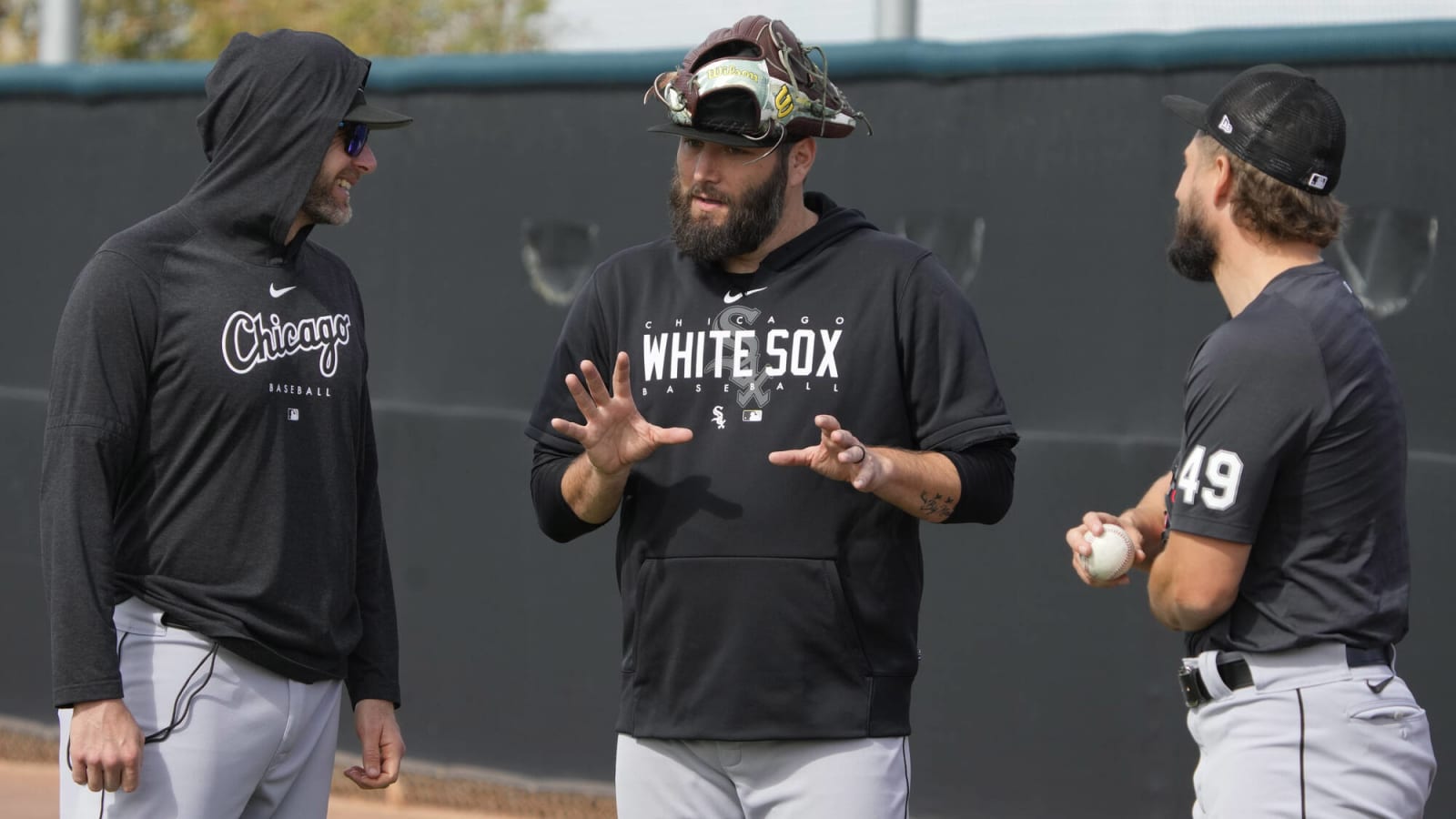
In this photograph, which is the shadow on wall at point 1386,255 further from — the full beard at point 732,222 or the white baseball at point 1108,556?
the full beard at point 732,222

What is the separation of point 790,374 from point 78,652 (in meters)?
1.34

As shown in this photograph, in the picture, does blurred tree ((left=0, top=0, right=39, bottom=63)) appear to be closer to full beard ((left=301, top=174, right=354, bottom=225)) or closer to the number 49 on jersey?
full beard ((left=301, top=174, right=354, bottom=225))

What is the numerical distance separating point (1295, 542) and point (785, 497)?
88 cm

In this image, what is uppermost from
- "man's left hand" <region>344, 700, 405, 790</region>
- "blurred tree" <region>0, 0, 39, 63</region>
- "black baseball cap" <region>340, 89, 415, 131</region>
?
"blurred tree" <region>0, 0, 39, 63</region>

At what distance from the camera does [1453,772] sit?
4613 millimetres

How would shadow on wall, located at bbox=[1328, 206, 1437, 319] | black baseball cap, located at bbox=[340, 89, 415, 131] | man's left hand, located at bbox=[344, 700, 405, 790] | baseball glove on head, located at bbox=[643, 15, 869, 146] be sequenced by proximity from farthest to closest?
shadow on wall, located at bbox=[1328, 206, 1437, 319]
man's left hand, located at bbox=[344, 700, 405, 790]
black baseball cap, located at bbox=[340, 89, 415, 131]
baseball glove on head, located at bbox=[643, 15, 869, 146]

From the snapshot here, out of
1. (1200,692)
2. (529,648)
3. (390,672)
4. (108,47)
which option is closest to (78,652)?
(390,672)

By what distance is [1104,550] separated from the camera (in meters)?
3.04

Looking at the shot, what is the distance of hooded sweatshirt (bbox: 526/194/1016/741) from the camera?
10.2 ft

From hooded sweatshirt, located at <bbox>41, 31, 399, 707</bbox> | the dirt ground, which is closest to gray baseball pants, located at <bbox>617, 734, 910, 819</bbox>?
hooded sweatshirt, located at <bbox>41, 31, 399, 707</bbox>

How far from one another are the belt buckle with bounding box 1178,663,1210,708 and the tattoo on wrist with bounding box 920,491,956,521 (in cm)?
50

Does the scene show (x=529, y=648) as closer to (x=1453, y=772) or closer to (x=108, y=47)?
(x=1453, y=772)

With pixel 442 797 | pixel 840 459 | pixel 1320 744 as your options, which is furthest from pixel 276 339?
pixel 442 797

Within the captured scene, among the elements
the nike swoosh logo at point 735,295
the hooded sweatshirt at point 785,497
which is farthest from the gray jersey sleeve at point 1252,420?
the nike swoosh logo at point 735,295
